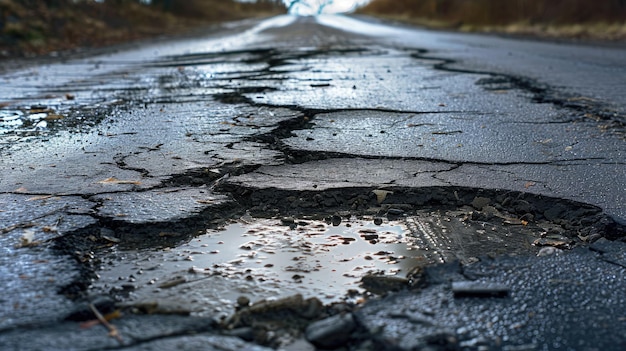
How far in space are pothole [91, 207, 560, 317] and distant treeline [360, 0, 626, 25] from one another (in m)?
15.3

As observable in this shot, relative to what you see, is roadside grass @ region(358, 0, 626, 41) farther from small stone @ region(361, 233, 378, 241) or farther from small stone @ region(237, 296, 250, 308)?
small stone @ region(237, 296, 250, 308)

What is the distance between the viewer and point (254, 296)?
157 cm

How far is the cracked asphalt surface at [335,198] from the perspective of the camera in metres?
1.41

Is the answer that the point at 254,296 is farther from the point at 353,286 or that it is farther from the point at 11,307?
the point at 11,307

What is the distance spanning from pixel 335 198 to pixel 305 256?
53 cm

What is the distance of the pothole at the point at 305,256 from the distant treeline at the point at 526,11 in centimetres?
1527

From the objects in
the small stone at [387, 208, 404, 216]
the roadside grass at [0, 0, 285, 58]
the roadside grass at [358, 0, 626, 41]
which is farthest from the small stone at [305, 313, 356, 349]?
the roadside grass at [358, 0, 626, 41]

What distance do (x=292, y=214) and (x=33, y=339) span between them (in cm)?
105

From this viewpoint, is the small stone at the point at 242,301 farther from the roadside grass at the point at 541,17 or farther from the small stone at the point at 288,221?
the roadside grass at the point at 541,17

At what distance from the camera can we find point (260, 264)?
70.2 inches

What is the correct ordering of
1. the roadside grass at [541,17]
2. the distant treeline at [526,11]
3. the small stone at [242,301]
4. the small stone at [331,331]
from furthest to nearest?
the distant treeline at [526,11]
the roadside grass at [541,17]
the small stone at [242,301]
the small stone at [331,331]

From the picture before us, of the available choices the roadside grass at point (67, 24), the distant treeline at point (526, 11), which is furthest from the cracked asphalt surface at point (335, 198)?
the distant treeline at point (526, 11)

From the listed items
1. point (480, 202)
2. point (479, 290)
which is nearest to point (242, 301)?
point (479, 290)

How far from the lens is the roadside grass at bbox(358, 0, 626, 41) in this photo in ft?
46.8
